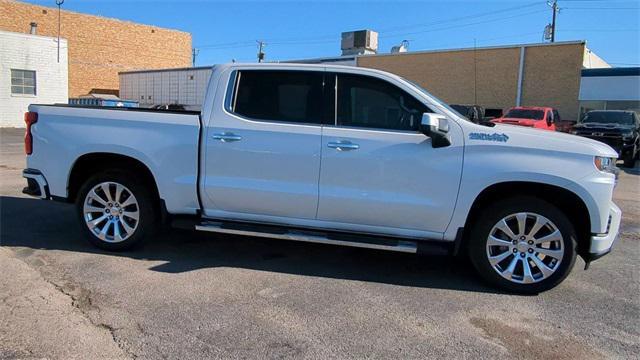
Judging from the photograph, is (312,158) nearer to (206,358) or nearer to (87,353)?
(206,358)

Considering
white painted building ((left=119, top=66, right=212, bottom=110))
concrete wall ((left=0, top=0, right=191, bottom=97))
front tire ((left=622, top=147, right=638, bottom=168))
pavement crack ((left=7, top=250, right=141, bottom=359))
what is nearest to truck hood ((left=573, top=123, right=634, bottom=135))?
front tire ((left=622, top=147, right=638, bottom=168))

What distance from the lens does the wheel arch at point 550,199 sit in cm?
455

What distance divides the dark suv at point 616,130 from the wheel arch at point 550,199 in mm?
14304

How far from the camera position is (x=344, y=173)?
4715 millimetres

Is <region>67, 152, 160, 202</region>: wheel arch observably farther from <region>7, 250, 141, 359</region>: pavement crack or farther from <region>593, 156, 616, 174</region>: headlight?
<region>593, 156, 616, 174</region>: headlight

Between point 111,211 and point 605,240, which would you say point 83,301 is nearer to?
point 111,211

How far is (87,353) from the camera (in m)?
3.28

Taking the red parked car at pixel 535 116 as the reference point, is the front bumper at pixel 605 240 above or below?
below

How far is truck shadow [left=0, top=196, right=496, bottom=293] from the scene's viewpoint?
4.95 meters

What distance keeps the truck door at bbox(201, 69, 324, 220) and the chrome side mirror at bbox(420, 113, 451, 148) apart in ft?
3.22

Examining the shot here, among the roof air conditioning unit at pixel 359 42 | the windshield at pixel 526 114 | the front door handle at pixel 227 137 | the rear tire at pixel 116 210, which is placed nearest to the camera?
the front door handle at pixel 227 137

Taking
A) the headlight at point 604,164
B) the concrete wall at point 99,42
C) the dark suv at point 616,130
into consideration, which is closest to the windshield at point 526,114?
the dark suv at point 616,130

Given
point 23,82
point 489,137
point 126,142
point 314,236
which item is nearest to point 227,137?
point 126,142

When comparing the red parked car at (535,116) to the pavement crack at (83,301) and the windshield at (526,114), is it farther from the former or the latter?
the pavement crack at (83,301)
